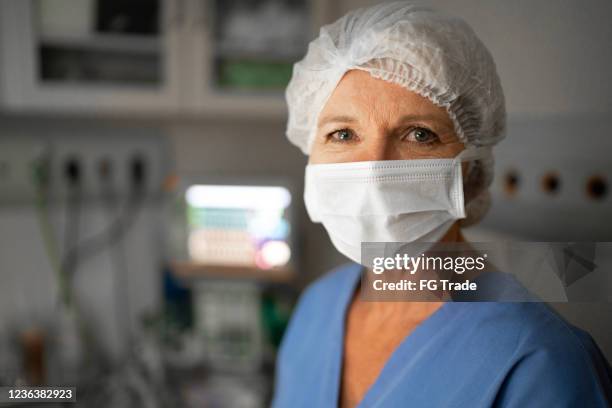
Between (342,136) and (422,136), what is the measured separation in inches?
3.4

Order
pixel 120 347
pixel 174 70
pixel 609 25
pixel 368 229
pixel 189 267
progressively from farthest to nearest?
pixel 120 347
pixel 189 267
pixel 174 70
pixel 368 229
pixel 609 25

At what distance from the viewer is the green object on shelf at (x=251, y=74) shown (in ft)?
4.59

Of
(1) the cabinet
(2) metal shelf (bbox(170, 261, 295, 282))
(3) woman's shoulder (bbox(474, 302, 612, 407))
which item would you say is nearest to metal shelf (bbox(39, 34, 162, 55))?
(1) the cabinet

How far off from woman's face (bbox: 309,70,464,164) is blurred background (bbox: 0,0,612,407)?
0.62m

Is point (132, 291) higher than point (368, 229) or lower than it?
lower

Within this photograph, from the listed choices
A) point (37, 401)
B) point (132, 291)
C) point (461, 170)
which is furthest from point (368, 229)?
point (132, 291)

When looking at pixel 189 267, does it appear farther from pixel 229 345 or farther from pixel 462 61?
pixel 462 61

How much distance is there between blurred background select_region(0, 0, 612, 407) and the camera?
1.33m

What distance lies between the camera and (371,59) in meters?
0.54

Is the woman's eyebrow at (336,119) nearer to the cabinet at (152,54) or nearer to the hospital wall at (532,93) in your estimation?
the hospital wall at (532,93)

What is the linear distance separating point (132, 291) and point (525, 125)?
1456mm

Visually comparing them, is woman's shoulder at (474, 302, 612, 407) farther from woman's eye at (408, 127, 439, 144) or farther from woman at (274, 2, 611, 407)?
woman's eye at (408, 127, 439, 144)

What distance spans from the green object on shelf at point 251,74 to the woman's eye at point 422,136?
921 millimetres

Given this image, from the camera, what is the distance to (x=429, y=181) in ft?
1.70
